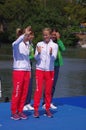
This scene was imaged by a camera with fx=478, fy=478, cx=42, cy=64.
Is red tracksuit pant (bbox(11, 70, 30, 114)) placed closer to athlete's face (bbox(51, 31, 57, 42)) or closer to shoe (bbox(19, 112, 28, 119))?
shoe (bbox(19, 112, 28, 119))

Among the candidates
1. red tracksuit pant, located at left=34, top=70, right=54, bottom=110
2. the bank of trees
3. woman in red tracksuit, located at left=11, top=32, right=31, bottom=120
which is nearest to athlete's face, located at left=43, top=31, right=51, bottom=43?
woman in red tracksuit, located at left=11, top=32, right=31, bottom=120

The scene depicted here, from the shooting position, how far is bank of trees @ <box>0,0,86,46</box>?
6198cm

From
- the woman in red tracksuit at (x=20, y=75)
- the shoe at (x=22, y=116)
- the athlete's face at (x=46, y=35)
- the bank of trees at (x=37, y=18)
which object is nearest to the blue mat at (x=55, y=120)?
the shoe at (x=22, y=116)

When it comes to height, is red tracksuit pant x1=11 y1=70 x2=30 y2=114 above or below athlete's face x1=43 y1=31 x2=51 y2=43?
below

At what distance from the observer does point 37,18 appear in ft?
210

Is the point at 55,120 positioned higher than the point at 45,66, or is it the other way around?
the point at 45,66

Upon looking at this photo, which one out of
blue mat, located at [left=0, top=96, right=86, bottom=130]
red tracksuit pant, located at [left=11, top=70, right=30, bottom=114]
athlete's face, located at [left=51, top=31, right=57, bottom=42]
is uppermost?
athlete's face, located at [left=51, top=31, right=57, bottom=42]

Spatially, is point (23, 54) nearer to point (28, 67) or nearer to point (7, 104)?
point (28, 67)

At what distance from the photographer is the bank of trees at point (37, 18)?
203ft

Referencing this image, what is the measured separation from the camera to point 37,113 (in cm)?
Result: 932

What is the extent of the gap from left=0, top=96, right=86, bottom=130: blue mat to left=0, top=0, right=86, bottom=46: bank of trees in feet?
153

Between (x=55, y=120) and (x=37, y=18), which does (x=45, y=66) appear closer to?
(x=55, y=120)

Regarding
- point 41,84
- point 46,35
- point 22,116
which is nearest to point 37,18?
point 46,35

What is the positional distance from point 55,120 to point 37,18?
5543 cm
